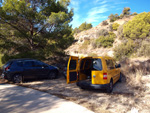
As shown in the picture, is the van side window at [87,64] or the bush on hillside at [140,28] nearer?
the van side window at [87,64]

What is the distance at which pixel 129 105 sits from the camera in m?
4.88

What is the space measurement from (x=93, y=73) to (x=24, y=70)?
5.11 meters

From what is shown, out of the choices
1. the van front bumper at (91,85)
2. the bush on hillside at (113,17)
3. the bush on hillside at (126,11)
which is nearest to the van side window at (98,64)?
the van front bumper at (91,85)

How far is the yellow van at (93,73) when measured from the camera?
6168mm

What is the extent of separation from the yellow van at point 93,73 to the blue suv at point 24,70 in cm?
354

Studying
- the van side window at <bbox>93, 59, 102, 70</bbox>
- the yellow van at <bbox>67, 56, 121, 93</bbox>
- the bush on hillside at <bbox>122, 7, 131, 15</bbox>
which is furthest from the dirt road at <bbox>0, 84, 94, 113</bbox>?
the bush on hillside at <bbox>122, 7, 131, 15</bbox>

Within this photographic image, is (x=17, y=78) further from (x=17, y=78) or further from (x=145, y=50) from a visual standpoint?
(x=145, y=50)

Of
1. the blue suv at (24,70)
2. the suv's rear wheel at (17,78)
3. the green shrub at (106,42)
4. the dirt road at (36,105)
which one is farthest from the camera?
the green shrub at (106,42)

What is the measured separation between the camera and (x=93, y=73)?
622cm

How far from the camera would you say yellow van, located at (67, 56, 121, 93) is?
20.2ft

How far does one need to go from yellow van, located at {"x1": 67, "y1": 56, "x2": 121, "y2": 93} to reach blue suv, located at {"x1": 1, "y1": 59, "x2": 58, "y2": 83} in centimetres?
354

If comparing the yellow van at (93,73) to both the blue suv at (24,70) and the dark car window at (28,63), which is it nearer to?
the blue suv at (24,70)

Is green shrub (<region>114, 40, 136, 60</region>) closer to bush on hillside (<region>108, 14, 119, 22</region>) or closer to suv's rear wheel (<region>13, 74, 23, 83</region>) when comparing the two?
suv's rear wheel (<region>13, 74, 23, 83</region>)

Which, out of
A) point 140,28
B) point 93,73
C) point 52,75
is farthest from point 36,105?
point 140,28
